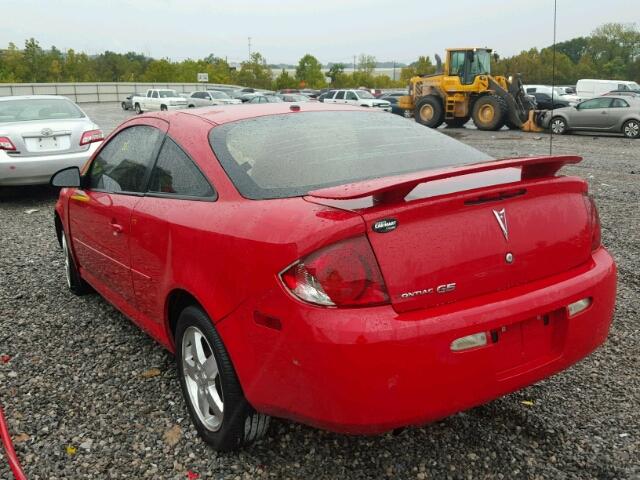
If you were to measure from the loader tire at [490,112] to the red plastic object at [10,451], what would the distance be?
2131 centimetres

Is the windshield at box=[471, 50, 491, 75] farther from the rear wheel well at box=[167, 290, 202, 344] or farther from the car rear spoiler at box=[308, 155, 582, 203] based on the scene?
the rear wheel well at box=[167, 290, 202, 344]

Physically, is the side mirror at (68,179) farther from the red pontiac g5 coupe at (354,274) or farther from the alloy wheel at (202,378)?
the alloy wheel at (202,378)

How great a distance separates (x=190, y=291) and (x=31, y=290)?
10.1 ft

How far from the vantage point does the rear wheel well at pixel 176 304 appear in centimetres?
277

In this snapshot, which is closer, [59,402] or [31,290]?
[59,402]


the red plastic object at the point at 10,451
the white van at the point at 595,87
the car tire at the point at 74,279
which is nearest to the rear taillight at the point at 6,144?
the car tire at the point at 74,279

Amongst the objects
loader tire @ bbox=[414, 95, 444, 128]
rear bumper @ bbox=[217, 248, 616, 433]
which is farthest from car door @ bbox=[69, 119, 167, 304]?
loader tire @ bbox=[414, 95, 444, 128]

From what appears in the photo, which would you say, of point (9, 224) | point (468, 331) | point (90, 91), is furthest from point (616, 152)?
point (90, 91)

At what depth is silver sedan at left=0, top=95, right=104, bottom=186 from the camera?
811cm

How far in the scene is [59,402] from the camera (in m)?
3.21

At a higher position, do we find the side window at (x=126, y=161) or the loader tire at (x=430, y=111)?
the loader tire at (x=430, y=111)

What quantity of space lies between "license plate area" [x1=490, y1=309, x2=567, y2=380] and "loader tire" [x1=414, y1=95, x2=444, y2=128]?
21913 millimetres

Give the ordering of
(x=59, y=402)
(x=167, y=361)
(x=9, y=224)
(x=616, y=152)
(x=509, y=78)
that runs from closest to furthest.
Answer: (x=59, y=402) < (x=167, y=361) < (x=9, y=224) < (x=616, y=152) < (x=509, y=78)

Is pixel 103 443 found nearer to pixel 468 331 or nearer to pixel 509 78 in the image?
pixel 468 331
